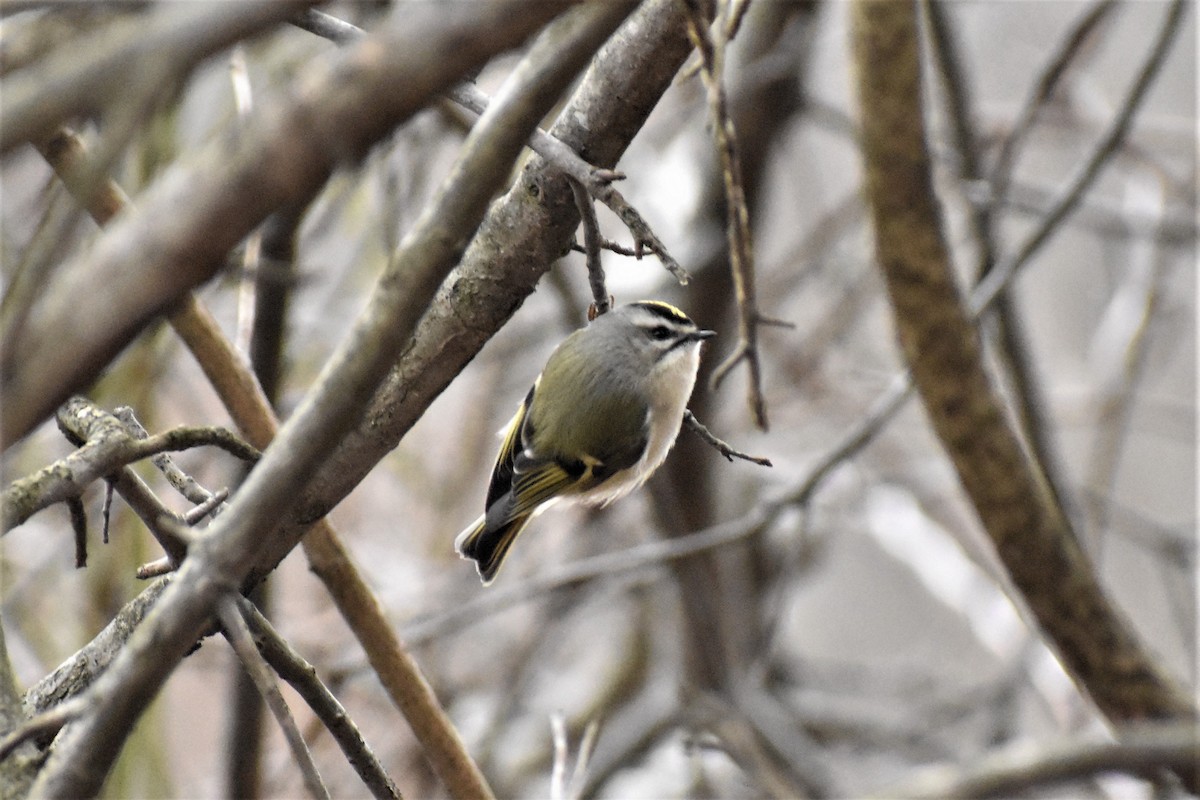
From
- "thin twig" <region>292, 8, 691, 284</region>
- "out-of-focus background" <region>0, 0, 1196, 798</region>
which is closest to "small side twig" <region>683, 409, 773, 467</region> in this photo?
"thin twig" <region>292, 8, 691, 284</region>

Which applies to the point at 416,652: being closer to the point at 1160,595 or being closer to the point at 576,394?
the point at 576,394

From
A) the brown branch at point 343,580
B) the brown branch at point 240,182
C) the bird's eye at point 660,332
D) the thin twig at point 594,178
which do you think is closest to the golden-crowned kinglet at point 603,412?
the bird's eye at point 660,332

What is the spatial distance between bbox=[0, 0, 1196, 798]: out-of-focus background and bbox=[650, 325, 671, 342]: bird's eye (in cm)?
57

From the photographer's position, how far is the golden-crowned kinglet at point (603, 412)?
2.44 meters

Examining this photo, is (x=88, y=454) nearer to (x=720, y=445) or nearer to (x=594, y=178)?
Result: (x=594, y=178)

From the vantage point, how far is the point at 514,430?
2.60 meters

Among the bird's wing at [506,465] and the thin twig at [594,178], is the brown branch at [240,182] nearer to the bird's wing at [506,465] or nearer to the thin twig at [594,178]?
the thin twig at [594,178]

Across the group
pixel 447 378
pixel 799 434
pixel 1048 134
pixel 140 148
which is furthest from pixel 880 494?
pixel 447 378

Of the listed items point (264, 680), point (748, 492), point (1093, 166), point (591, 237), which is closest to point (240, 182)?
point (264, 680)

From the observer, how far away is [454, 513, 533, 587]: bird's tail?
2334mm

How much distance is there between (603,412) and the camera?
2475mm

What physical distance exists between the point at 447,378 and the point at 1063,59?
187 cm

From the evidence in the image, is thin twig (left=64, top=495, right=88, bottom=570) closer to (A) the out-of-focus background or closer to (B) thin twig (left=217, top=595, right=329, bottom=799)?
(B) thin twig (left=217, top=595, right=329, bottom=799)

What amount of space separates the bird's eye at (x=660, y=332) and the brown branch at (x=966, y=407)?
536 mm
